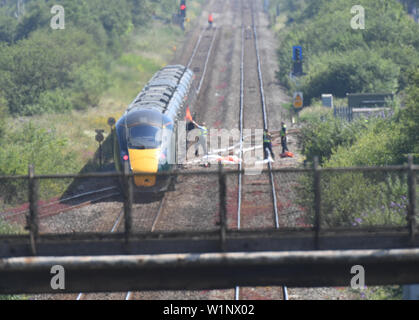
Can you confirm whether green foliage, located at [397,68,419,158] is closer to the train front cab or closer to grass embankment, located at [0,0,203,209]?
the train front cab

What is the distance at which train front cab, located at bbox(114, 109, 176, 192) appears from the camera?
2152 centimetres

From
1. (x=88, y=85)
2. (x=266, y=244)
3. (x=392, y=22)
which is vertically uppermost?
(x=392, y=22)

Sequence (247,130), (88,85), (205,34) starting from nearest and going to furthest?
(247,130), (88,85), (205,34)

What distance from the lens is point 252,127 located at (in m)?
33.8

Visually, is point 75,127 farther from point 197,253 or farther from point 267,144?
point 197,253

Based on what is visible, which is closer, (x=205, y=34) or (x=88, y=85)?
(x=88, y=85)

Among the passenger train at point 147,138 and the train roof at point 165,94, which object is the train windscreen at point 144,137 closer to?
the passenger train at point 147,138

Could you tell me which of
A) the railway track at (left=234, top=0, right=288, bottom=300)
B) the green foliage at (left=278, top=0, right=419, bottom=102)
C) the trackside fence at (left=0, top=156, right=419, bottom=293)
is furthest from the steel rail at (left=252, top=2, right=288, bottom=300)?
the green foliage at (left=278, top=0, right=419, bottom=102)

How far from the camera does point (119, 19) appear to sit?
60.1 m

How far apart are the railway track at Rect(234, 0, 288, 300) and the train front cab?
3031 mm

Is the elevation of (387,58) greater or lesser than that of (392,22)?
lesser

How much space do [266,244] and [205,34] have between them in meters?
54.4
